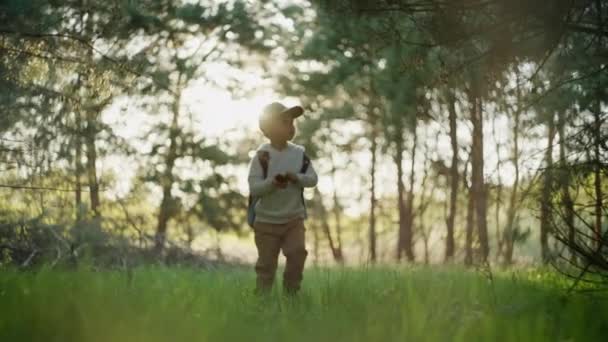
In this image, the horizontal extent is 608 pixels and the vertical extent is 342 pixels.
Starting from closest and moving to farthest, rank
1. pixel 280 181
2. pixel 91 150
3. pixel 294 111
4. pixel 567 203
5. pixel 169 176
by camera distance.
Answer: pixel 567 203 → pixel 280 181 → pixel 294 111 → pixel 91 150 → pixel 169 176

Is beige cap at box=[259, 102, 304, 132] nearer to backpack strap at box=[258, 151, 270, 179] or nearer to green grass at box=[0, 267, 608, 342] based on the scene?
backpack strap at box=[258, 151, 270, 179]

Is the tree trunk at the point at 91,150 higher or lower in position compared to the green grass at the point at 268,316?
higher

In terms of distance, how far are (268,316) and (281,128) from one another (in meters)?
2.04

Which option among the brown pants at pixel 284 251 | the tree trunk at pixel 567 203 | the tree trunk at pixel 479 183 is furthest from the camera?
the tree trunk at pixel 479 183

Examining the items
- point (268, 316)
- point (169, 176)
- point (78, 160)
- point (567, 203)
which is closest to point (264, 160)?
point (268, 316)

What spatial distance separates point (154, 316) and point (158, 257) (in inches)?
368

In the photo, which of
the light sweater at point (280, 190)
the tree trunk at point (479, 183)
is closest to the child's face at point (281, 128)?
the light sweater at point (280, 190)

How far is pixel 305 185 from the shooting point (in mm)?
5168

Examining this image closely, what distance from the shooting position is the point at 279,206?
5301mm

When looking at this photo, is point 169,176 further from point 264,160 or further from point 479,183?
point 264,160

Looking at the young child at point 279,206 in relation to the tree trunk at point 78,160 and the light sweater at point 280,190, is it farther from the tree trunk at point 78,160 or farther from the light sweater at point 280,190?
the tree trunk at point 78,160

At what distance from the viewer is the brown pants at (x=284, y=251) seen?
527cm

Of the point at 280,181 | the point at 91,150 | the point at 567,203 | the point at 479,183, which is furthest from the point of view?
the point at 479,183

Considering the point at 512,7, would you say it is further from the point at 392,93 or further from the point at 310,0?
the point at 392,93
